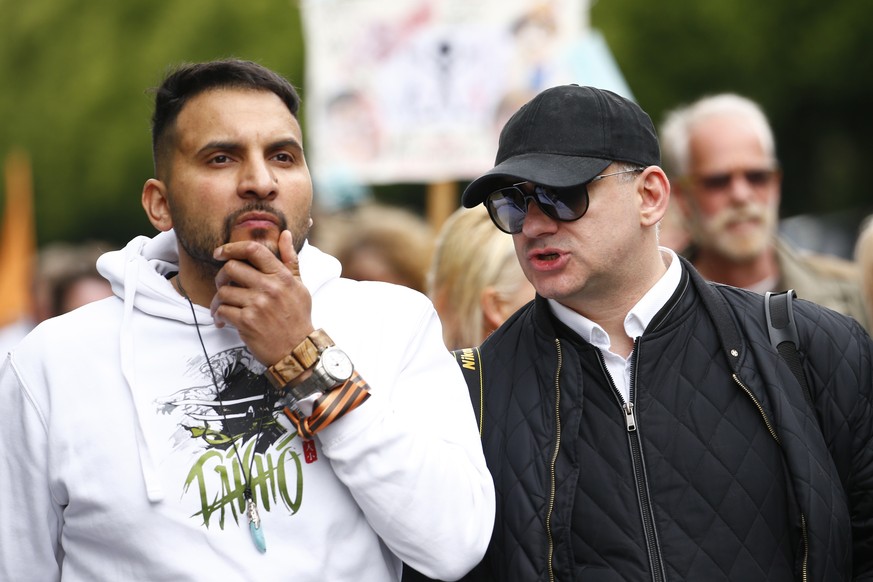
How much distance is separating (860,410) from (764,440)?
0.25 meters

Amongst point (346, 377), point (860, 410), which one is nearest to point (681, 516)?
point (860, 410)

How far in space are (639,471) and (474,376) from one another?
492 mm

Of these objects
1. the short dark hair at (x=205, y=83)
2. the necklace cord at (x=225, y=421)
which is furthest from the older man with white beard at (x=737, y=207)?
the necklace cord at (x=225, y=421)

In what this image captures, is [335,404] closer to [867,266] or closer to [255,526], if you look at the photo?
[255,526]

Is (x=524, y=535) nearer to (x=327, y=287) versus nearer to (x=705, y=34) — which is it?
(x=327, y=287)

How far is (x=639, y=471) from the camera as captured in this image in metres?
2.80

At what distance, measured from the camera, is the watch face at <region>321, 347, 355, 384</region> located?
2510 mm

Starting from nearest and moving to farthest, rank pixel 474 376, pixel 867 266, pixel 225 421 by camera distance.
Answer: pixel 225 421, pixel 474 376, pixel 867 266

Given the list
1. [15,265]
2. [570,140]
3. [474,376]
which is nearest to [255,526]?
[474,376]

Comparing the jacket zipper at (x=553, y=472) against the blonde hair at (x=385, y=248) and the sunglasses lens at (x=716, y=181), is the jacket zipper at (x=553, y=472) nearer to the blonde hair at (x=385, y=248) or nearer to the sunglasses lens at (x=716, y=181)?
the sunglasses lens at (x=716, y=181)

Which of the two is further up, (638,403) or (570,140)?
(570,140)

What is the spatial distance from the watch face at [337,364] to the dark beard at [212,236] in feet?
0.83

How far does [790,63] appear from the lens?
1178 centimetres

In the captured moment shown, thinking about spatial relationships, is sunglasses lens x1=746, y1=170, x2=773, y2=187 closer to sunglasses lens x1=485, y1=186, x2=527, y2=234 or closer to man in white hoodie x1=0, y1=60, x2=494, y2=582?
sunglasses lens x1=485, y1=186, x2=527, y2=234
